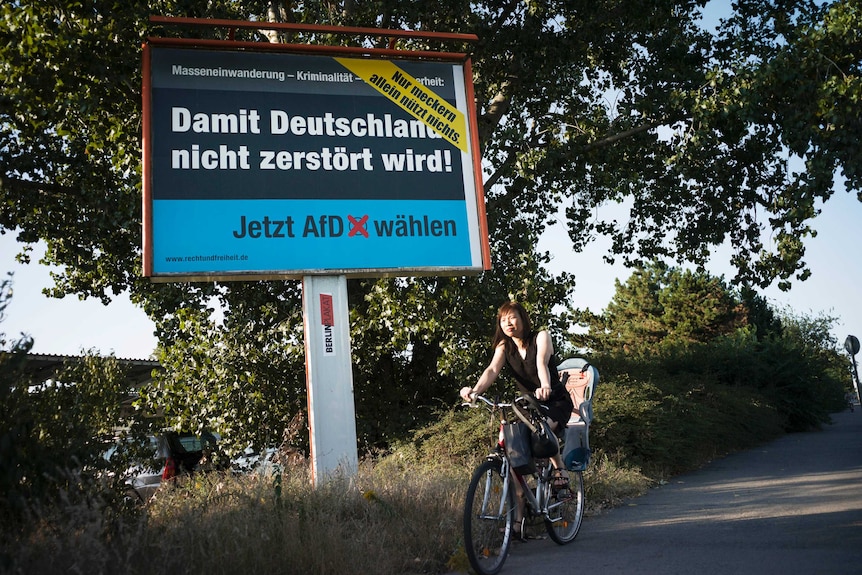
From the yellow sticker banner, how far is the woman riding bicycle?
4126 millimetres

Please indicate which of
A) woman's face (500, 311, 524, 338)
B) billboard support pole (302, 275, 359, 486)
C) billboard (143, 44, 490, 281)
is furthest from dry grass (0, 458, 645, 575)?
billboard (143, 44, 490, 281)

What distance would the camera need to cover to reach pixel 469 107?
10445mm

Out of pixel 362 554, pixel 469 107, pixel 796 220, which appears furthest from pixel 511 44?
pixel 362 554

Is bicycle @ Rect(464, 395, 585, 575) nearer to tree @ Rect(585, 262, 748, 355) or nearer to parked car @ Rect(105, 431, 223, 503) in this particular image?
parked car @ Rect(105, 431, 223, 503)

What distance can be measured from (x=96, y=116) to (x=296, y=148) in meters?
4.13

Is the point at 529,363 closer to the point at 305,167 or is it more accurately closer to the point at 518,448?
the point at 518,448

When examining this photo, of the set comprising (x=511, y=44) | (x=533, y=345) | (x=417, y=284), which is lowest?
(x=533, y=345)

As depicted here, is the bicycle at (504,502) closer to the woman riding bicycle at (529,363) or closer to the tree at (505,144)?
the woman riding bicycle at (529,363)

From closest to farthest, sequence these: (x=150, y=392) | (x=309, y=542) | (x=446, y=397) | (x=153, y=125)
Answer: (x=309, y=542), (x=153, y=125), (x=150, y=392), (x=446, y=397)

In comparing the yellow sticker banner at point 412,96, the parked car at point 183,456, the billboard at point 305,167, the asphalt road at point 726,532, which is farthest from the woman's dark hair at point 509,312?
the parked car at point 183,456

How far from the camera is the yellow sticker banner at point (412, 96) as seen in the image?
1014cm

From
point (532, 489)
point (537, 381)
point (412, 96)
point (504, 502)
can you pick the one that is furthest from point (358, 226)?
point (504, 502)

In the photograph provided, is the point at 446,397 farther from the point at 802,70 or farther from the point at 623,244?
the point at 802,70

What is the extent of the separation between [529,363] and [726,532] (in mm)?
2074
